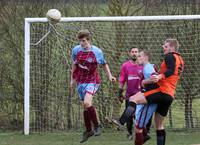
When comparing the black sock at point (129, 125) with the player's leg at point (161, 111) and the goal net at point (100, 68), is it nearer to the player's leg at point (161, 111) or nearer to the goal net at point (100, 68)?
the goal net at point (100, 68)

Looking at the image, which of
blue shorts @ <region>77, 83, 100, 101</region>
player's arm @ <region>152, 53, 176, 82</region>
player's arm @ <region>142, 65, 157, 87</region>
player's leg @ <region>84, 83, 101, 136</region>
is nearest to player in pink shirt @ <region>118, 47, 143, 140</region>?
player's leg @ <region>84, 83, 101, 136</region>

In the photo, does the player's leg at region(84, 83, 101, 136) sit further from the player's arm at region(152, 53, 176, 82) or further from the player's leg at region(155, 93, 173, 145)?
the player's arm at region(152, 53, 176, 82)

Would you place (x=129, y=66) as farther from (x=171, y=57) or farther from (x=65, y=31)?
(x=171, y=57)

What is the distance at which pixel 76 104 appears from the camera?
41.3ft

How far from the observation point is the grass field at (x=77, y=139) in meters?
10.4

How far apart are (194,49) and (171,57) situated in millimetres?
4299

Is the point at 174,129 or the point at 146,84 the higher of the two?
the point at 146,84

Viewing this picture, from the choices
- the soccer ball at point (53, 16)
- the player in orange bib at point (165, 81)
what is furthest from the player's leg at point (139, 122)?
the soccer ball at point (53, 16)

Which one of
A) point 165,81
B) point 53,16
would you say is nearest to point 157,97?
point 165,81

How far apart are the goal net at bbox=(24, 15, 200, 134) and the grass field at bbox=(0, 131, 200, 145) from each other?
619mm

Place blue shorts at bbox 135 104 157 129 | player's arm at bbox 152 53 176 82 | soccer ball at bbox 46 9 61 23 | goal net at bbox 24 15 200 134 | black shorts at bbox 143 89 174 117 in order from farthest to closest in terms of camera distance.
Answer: goal net at bbox 24 15 200 134
soccer ball at bbox 46 9 61 23
blue shorts at bbox 135 104 157 129
black shorts at bbox 143 89 174 117
player's arm at bbox 152 53 176 82

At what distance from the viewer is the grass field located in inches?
408

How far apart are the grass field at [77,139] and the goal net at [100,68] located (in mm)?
619

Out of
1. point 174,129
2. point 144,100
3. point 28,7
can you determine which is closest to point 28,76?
point 28,7
